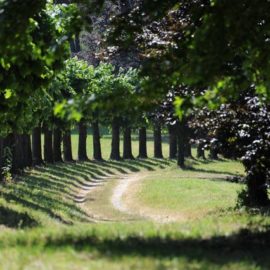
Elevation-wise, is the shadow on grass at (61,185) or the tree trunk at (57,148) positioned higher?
the tree trunk at (57,148)

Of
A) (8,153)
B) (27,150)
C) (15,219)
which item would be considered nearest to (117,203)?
(8,153)

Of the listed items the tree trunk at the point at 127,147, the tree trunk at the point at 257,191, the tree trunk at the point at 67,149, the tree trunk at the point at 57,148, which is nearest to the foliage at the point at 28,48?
the tree trunk at the point at 257,191

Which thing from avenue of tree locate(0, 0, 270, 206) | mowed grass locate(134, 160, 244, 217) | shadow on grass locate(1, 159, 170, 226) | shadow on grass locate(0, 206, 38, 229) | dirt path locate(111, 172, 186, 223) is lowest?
dirt path locate(111, 172, 186, 223)

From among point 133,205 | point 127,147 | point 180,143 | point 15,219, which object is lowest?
point 133,205

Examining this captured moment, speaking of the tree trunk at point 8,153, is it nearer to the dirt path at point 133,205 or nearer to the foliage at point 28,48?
the dirt path at point 133,205

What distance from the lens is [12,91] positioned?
15672 mm

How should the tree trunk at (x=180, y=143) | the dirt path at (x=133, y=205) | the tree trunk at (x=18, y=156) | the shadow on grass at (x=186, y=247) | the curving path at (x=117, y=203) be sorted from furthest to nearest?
1. the tree trunk at (x=180, y=143)
2. the tree trunk at (x=18, y=156)
3. the curving path at (x=117, y=203)
4. the dirt path at (x=133, y=205)
5. the shadow on grass at (x=186, y=247)

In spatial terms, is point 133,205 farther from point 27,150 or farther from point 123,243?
point 123,243

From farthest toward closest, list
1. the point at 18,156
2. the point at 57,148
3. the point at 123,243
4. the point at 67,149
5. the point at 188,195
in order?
the point at 67,149 → the point at 57,148 → the point at 18,156 → the point at 188,195 → the point at 123,243

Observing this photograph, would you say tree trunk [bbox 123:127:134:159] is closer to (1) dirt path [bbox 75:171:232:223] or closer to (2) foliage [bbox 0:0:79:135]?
(1) dirt path [bbox 75:171:232:223]

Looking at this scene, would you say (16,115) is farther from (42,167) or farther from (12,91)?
(42,167)

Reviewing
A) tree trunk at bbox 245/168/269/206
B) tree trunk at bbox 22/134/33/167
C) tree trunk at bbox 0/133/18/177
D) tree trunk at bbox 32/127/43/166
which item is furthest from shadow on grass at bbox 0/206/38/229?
tree trunk at bbox 32/127/43/166

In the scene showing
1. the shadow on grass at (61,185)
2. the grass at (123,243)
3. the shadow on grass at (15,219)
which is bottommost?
the shadow on grass at (61,185)

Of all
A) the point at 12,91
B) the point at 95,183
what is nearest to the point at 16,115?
the point at 12,91
